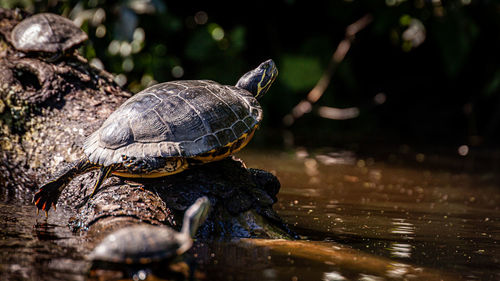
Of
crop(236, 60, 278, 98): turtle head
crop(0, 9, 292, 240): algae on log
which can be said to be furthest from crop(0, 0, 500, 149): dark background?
crop(236, 60, 278, 98): turtle head

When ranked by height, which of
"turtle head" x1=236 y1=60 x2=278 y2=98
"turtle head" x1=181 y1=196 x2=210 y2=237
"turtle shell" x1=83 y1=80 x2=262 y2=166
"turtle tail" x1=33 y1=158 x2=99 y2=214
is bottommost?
"turtle head" x1=181 y1=196 x2=210 y2=237

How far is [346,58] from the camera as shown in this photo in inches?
348

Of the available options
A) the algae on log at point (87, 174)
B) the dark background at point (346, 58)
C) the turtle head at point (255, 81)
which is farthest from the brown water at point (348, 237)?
the dark background at point (346, 58)

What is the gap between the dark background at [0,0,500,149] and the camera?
24.2 feet

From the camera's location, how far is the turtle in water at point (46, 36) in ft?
12.9

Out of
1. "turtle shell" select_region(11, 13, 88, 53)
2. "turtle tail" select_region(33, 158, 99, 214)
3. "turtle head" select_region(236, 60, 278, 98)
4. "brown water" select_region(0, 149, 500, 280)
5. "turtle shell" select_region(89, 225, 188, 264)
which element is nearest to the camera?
"turtle shell" select_region(89, 225, 188, 264)

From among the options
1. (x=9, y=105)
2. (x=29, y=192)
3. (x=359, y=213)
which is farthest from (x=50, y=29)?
(x=359, y=213)

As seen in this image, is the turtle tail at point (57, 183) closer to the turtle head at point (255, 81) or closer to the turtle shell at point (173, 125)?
the turtle shell at point (173, 125)

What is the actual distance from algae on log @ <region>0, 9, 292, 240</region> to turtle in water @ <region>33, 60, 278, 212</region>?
0.11 metres

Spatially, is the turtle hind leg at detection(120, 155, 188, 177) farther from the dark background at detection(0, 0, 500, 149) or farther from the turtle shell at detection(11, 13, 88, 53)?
the dark background at detection(0, 0, 500, 149)

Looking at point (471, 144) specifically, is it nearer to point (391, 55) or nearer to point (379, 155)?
point (379, 155)

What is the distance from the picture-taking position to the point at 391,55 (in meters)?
9.23

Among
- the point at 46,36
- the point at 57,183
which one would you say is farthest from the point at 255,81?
the point at 46,36

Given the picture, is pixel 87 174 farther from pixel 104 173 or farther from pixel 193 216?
pixel 193 216
